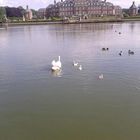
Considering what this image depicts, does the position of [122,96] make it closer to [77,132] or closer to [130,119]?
[130,119]

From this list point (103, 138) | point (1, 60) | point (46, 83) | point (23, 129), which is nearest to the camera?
point (103, 138)

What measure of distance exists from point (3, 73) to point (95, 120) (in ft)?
41.6

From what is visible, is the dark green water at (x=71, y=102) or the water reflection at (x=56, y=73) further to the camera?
the water reflection at (x=56, y=73)

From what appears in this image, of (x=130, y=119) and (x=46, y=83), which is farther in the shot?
(x=46, y=83)

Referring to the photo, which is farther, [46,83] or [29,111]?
[46,83]

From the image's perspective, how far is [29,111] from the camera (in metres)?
15.8

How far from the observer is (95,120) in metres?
14.4

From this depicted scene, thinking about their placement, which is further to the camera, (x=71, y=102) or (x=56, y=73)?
(x=56, y=73)

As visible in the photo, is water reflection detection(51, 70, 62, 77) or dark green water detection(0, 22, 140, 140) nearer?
dark green water detection(0, 22, 140, 140)

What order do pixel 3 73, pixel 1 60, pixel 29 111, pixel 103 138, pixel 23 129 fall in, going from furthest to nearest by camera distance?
pixel 1 60
pixel 3 73
pixel 29 111
pixel 23 129
pixel 103 138

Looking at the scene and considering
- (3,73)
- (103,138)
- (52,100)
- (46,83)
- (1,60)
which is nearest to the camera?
(103,138)

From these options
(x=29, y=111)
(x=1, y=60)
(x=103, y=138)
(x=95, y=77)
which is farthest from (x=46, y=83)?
(x=1, y=60)

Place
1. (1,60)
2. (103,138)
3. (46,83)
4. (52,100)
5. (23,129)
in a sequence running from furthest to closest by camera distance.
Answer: (1,60), (46,83), (52,100), (23,129), (103,138)

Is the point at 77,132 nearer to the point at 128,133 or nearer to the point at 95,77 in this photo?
the point at 128,133
